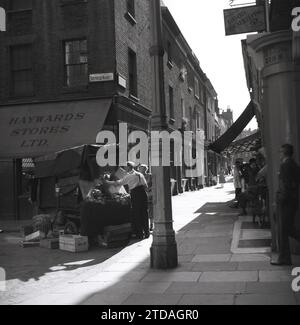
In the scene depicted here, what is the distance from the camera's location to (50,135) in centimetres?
1784

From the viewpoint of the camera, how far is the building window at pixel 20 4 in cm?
1942

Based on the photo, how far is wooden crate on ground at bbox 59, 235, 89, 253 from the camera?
10359mm

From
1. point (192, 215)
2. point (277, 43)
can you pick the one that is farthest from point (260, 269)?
point (192, 215)

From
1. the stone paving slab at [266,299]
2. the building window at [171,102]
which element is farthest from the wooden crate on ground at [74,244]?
the building window at [171,102]

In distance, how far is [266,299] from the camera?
18.7 ft

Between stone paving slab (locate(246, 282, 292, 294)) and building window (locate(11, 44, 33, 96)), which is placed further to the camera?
building window (locate(11, 44, 33, 96))

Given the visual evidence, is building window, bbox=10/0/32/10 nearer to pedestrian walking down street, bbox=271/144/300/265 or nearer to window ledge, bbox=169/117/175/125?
window ledge, bbox=169/117/175/125

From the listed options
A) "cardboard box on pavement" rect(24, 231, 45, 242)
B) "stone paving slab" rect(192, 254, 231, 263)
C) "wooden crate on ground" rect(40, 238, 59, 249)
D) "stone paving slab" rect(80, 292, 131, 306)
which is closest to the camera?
"stone paving slab" rect(80, 292, 131, 306)

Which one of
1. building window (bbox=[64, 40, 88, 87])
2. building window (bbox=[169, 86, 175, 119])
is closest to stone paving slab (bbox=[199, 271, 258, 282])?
building window (bbox=[64, 40, 88, 87])

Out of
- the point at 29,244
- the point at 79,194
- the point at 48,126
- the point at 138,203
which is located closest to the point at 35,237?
the point at 29,244

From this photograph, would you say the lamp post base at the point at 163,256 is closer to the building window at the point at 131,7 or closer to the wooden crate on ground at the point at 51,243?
the wooden crate on ground at the point at 51,243

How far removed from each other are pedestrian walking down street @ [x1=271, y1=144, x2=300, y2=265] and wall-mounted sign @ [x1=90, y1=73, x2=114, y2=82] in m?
11.5

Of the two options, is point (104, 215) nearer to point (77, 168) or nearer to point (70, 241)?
point (70, 241)
